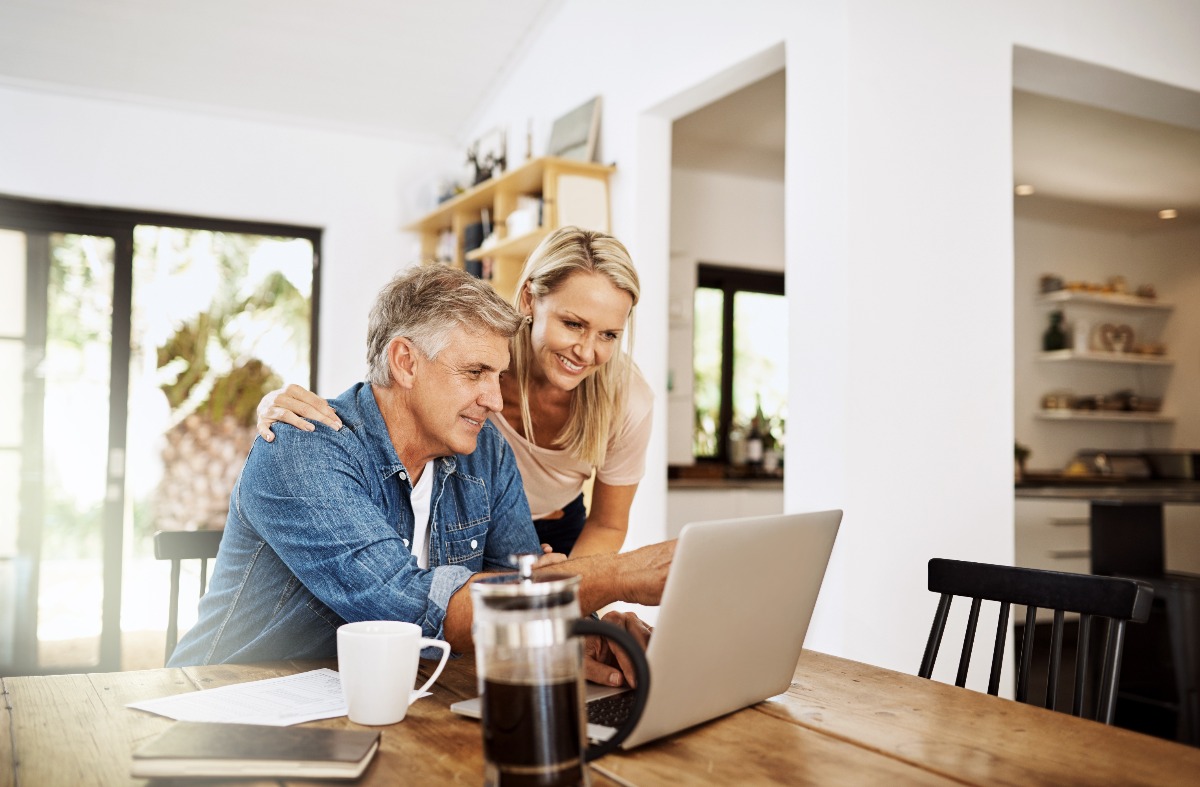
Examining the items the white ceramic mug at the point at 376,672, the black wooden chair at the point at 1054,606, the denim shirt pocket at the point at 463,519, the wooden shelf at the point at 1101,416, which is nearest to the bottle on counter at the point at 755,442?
the wooden shelf at the point at 1101,416

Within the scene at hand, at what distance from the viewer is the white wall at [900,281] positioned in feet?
7.99

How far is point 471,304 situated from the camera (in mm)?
1467

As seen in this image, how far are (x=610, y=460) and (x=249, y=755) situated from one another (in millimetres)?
1383

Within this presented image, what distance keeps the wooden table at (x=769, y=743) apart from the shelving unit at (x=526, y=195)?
2357mm

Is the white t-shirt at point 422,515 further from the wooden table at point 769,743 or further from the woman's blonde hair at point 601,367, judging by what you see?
the woman's blonde hair at point 601,367

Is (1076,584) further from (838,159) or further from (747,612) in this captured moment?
(838,159)

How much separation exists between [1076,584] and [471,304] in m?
0.96

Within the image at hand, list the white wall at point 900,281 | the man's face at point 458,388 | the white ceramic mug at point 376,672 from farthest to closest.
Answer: the white wall at point 900,281, the man's face at point 458,388, the white ceramic mug at point 376,672

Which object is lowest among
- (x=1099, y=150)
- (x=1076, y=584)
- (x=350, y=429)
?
(x=1076, y=584)

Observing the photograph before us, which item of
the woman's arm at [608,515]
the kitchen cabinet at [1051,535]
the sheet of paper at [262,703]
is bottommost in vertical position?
the kitchen cabinet at [1051,535]

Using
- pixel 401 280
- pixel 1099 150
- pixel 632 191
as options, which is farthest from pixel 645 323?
pixel 1099 150

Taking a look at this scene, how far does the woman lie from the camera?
6.31ft

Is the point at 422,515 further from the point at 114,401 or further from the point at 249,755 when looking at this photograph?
the point at 114,401

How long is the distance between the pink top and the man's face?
631 millimetres
